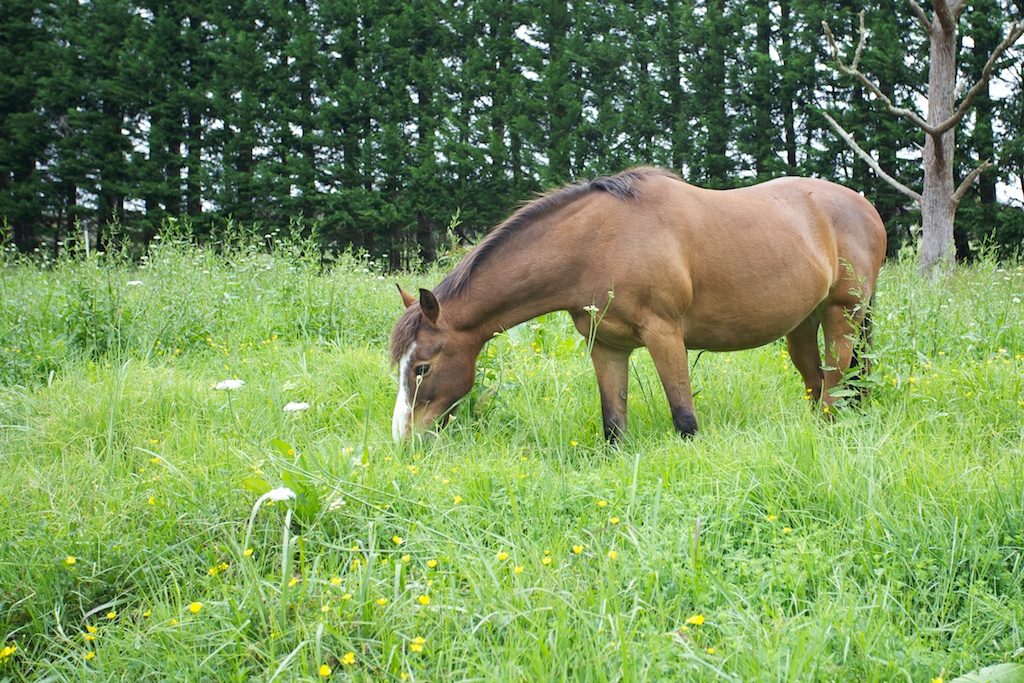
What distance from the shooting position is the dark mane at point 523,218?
154 inches

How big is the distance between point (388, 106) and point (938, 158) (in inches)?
525

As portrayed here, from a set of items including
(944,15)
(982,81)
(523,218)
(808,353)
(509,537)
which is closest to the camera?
(509,537)

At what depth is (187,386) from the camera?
4.37m

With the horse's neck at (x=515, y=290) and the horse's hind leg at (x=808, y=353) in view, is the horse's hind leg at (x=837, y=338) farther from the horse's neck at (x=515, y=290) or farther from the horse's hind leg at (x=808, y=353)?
the horse's neck at (x=515, y=290)

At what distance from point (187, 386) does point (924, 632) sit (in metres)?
3.97

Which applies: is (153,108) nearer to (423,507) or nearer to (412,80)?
(412,80)

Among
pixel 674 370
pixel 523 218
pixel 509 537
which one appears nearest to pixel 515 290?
pixel 523 218

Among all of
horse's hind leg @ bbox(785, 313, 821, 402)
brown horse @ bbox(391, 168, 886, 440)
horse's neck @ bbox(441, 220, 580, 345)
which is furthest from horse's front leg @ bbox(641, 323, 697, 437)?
horse's hind leg @ bbox(785, 313, 821, 402)

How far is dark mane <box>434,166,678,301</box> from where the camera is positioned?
3902 mm

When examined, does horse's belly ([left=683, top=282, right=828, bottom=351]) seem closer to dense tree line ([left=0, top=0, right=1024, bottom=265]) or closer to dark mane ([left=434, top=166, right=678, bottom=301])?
dark mane ([left=434, top=166, right=678, bottom=301])

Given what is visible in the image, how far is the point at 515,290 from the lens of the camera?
3836 millimetres

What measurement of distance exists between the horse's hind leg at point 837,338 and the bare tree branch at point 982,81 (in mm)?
4694

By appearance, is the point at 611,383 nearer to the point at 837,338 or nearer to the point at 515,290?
the point at 515,290

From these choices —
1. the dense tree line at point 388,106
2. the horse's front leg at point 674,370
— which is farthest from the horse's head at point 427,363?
the dense tree line at point 388,106
